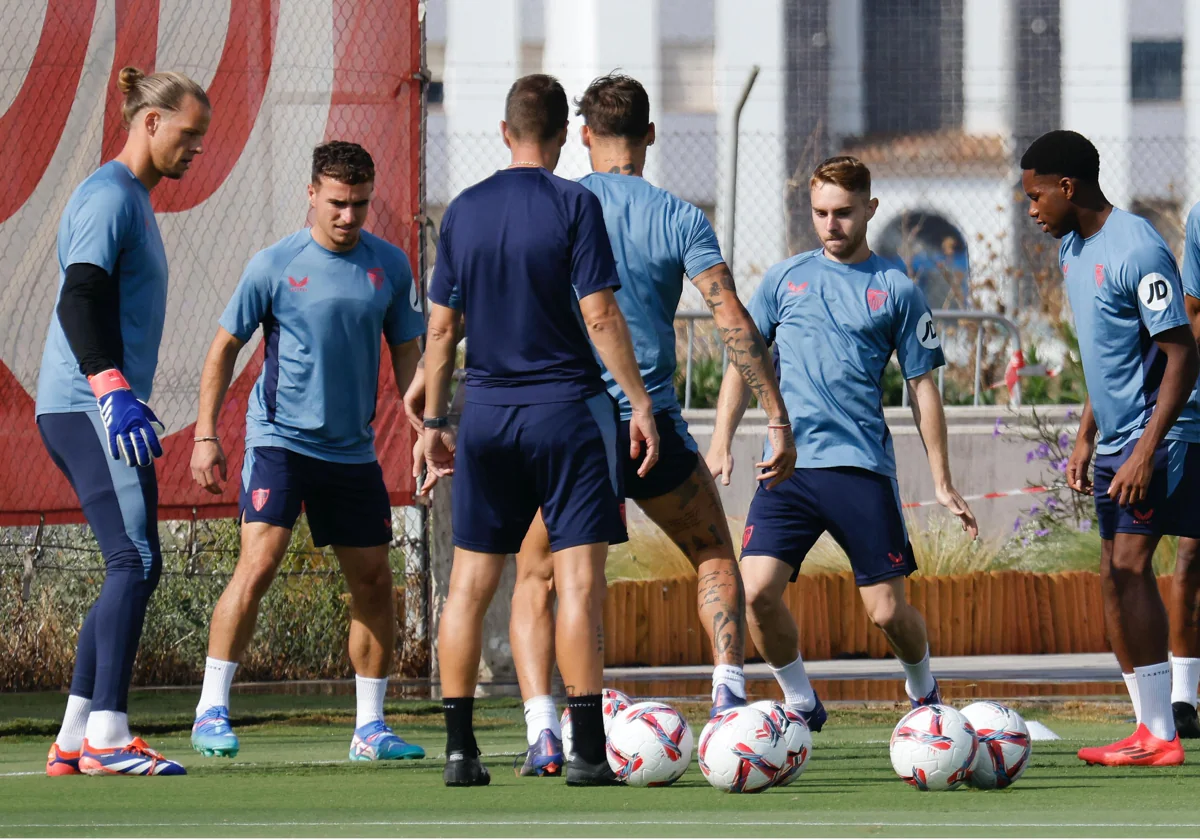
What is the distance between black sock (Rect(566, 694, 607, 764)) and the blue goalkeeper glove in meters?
1.53

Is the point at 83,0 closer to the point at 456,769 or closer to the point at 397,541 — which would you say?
the point at 397,541

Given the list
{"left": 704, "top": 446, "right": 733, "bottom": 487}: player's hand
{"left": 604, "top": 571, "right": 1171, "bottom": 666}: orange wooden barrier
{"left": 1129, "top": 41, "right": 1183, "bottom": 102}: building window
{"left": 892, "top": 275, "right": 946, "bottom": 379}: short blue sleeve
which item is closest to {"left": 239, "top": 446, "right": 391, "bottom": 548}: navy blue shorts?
{"left": 704, "top": 446, "right": 733, "bottom": 487}: player's hand

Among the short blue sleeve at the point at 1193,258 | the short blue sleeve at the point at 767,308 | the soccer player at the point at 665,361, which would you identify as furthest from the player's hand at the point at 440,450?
the short blue sleeve at the point at 1193,258

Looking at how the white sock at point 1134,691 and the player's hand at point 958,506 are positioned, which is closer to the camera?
the white sock at point 1134,691

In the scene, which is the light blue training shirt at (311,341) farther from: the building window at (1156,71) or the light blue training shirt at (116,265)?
the building window at (1156,71)

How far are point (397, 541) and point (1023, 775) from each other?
4962 millimetres

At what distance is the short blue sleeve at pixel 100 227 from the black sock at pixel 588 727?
210cm

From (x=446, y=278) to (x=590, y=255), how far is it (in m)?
0.49

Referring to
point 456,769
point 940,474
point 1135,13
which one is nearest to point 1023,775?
point 940,474

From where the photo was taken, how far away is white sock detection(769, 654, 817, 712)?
7758 millimetres

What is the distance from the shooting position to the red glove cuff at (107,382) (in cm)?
638

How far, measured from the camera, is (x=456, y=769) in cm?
615

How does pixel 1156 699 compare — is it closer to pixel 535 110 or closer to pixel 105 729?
pixel 535 110

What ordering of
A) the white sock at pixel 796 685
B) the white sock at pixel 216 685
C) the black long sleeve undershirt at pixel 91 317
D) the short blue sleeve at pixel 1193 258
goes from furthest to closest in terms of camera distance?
1. the white sock at pixel 796 685
2. the short blue sleeve at pixel 1193 258
3. the white sock at pixel 216 685
4. the black long sleeve undershirt at pixel 91 317
